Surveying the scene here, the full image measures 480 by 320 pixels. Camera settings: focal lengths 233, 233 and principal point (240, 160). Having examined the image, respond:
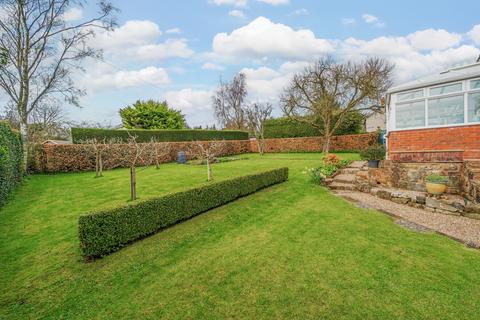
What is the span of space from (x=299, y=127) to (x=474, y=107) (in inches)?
695

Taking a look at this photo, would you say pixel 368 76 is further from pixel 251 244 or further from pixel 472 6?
pixel 251 244

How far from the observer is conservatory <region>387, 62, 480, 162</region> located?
8031mm

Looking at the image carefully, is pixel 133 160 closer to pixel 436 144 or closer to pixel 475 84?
pixel 436 144

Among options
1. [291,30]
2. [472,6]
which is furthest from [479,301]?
[291,30]

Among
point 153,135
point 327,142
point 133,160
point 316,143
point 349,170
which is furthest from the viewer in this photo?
point 316,143

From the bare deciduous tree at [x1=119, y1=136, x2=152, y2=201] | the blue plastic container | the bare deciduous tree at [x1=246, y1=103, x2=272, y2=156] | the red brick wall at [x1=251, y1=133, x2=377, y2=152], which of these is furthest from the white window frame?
the bare deciduous tree at [x1=246, y1=103, x2=272, y2=156]

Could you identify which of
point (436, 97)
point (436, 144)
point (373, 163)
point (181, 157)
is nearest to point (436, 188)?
point (436, 144)

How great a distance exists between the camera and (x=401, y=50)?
19.6 metres

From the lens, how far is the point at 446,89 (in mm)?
8547

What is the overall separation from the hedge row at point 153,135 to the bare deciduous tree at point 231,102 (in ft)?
38.3

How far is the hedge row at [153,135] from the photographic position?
52.6 feet

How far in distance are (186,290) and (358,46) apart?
2192 centimetres

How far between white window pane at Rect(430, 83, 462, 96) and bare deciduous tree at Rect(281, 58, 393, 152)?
36.6 ft

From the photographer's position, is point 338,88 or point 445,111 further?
point 338,88
